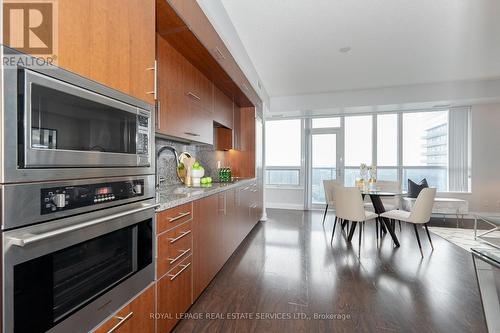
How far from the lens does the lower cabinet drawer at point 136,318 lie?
104 centimetres

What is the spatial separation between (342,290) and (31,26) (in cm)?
→ 265

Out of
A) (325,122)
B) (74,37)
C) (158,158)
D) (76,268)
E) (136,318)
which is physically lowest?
(136,318)

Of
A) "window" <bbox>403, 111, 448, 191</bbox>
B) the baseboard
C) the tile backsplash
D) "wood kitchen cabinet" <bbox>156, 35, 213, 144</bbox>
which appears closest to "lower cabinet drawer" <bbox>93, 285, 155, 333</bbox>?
"wood kitchen cabinet" <bbox>156, 35, 213, 144</bbox>

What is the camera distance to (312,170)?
20.3ft

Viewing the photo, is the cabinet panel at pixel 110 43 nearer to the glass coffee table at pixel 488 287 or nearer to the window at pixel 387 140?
the glass coffee table at pixel 488 287

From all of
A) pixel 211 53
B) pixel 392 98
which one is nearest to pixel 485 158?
pixel 392 98

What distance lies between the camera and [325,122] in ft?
20.1

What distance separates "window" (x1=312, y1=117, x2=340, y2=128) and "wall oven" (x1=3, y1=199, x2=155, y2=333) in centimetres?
560

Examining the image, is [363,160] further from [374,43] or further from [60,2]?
[60,2]

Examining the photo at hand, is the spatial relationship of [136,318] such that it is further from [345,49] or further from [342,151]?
[342,151]

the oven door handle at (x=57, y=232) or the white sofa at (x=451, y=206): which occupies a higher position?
the oven door handle at (x=57, y=232)

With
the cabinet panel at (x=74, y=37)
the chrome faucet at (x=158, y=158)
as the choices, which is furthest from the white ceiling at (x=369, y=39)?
the cabinet panel at (x=74, y=37)

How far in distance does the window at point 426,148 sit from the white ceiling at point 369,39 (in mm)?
1203

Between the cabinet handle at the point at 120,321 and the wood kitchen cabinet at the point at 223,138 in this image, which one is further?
the wood kitchen cabinet at the point at 223,138
